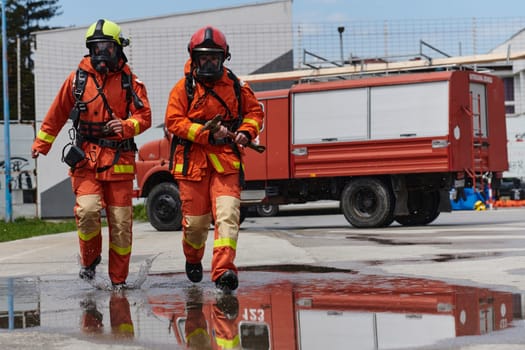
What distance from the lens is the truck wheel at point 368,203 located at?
57.0ft

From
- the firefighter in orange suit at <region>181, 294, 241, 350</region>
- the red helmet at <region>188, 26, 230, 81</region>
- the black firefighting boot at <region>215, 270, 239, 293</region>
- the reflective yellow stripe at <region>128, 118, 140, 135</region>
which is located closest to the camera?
the firefighter in orange suit at <region>181, 294, 241, 350</region>

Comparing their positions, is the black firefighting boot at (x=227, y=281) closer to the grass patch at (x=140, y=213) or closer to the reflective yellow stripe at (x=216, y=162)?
the reflective yellow stripe at (x=216, y=162)

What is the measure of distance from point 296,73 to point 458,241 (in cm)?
1497

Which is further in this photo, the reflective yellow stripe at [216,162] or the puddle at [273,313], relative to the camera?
the reflective yellow stripe at [216,162]

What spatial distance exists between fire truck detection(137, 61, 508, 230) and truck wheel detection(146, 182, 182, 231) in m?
0.02

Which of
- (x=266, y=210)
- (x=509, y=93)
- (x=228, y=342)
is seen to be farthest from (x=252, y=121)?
(x=509, y=93)

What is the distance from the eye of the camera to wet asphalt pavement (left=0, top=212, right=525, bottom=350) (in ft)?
16.5

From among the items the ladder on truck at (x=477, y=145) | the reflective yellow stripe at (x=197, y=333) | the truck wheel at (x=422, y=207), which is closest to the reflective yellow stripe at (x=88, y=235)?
the reflective yellow stripe at (x=197, y=333)

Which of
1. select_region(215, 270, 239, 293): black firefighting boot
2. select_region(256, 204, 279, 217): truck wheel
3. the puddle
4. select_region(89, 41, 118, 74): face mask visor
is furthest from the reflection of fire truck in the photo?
select_region(256, 204, 279, 217): truck wheel

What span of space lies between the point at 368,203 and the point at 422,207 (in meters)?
1.22

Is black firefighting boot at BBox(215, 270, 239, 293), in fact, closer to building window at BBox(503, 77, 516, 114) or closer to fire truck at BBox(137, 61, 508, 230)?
fire truck at BBox(137, 61, 508, 230)

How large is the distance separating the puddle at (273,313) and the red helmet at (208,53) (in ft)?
Result: 5.03

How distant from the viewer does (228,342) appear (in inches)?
195

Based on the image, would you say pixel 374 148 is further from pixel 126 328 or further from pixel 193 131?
pixel 126 328
